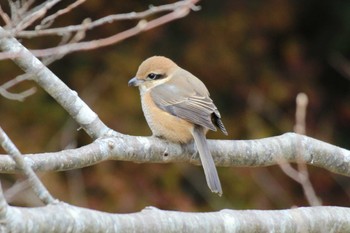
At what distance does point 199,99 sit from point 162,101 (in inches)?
8.2

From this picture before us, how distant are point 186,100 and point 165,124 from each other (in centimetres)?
28

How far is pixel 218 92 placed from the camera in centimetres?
955

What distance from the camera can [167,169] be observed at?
881cm

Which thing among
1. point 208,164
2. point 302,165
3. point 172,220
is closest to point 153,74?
point 208,164

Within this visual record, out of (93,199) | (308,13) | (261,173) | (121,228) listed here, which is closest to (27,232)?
(121,228)

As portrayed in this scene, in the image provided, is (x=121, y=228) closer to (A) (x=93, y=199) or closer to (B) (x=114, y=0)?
(A) (x=93, y=199)

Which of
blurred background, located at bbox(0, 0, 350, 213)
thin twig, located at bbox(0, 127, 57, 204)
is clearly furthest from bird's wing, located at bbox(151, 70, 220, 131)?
blurred background, located at bbox(0, 0, 350, 213)

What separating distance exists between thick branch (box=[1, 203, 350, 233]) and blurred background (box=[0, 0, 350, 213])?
4.62 meters

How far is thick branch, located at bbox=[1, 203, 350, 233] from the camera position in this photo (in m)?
2.69

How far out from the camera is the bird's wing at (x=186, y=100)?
4637 mm

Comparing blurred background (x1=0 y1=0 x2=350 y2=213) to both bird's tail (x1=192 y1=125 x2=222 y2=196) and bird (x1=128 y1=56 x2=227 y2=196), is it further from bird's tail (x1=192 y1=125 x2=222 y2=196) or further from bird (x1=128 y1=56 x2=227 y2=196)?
bird's tail (x1=192 y1=125 x2=222 y2=196)

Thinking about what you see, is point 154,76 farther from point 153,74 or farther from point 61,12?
point 61,12

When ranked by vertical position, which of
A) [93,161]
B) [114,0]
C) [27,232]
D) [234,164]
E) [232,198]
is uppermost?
[27,232]

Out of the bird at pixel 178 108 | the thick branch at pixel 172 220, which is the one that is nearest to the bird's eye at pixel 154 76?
the bird at pixel 178 108
